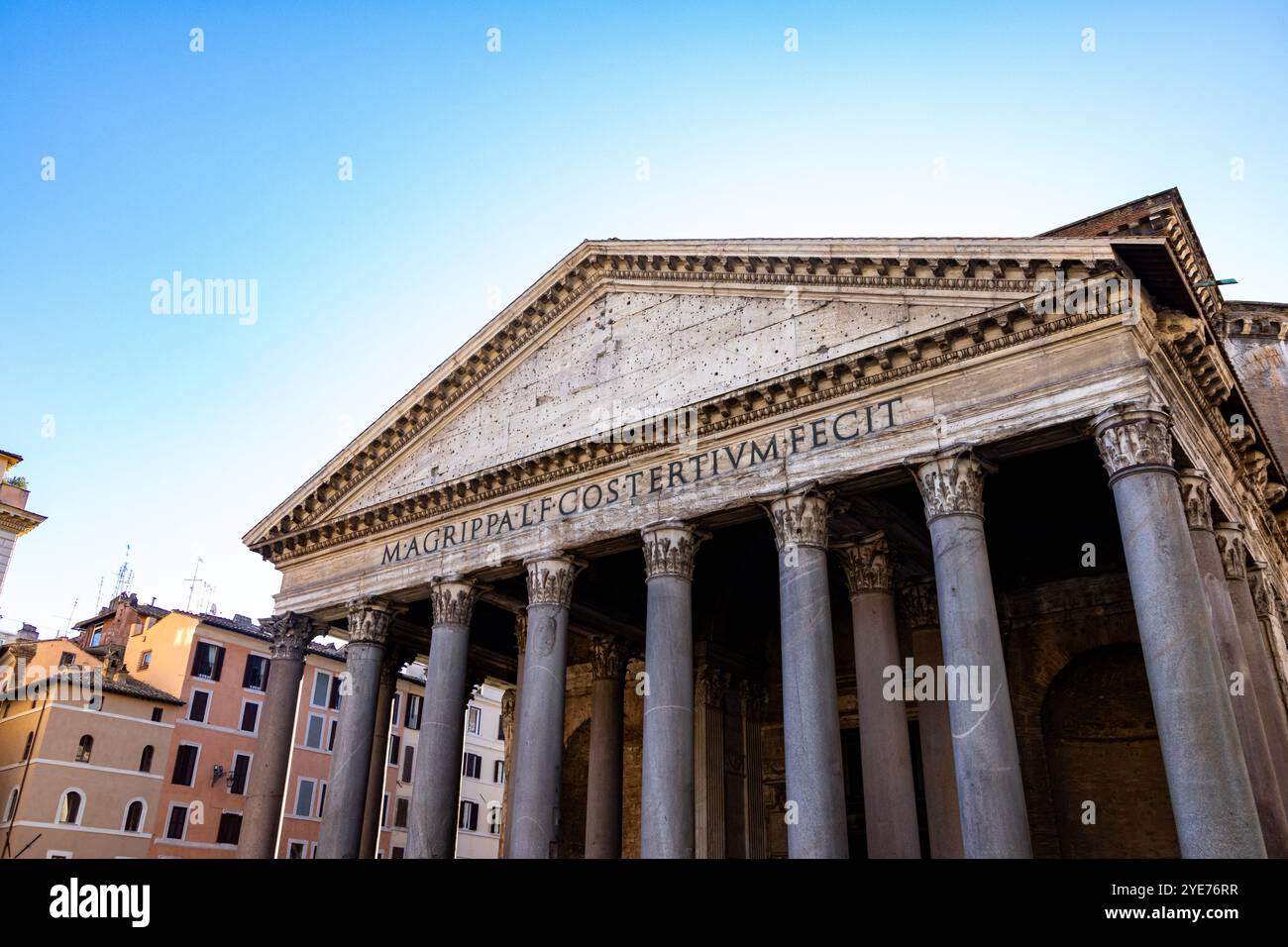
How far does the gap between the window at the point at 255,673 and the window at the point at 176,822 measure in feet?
13.9

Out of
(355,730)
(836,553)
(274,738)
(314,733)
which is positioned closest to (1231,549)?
(836,553)

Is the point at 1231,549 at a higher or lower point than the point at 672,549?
lower

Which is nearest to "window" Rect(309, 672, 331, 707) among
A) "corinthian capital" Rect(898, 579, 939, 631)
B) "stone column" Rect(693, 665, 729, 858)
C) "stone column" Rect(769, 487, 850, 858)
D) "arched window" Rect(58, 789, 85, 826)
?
"arched window" Rect(58, 789, 85, 826)

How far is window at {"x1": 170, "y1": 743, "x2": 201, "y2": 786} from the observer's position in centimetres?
2988

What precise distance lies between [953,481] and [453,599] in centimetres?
824

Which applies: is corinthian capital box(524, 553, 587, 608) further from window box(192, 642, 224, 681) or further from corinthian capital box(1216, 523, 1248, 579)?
window box(192, 642, 224, 681)

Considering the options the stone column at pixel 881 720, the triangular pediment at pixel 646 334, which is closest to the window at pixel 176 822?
the triangular pediment at pixel 646 334

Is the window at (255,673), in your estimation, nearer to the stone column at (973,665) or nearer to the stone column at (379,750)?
the stone column at (379,750)

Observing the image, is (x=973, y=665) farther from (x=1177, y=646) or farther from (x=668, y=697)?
(x=668, y=697)

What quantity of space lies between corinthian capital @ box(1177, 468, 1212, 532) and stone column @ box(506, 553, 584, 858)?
26.4 feet

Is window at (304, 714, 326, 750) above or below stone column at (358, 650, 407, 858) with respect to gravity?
above

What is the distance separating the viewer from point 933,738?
13.2 meters

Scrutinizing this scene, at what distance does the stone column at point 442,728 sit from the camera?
46.0 ft
